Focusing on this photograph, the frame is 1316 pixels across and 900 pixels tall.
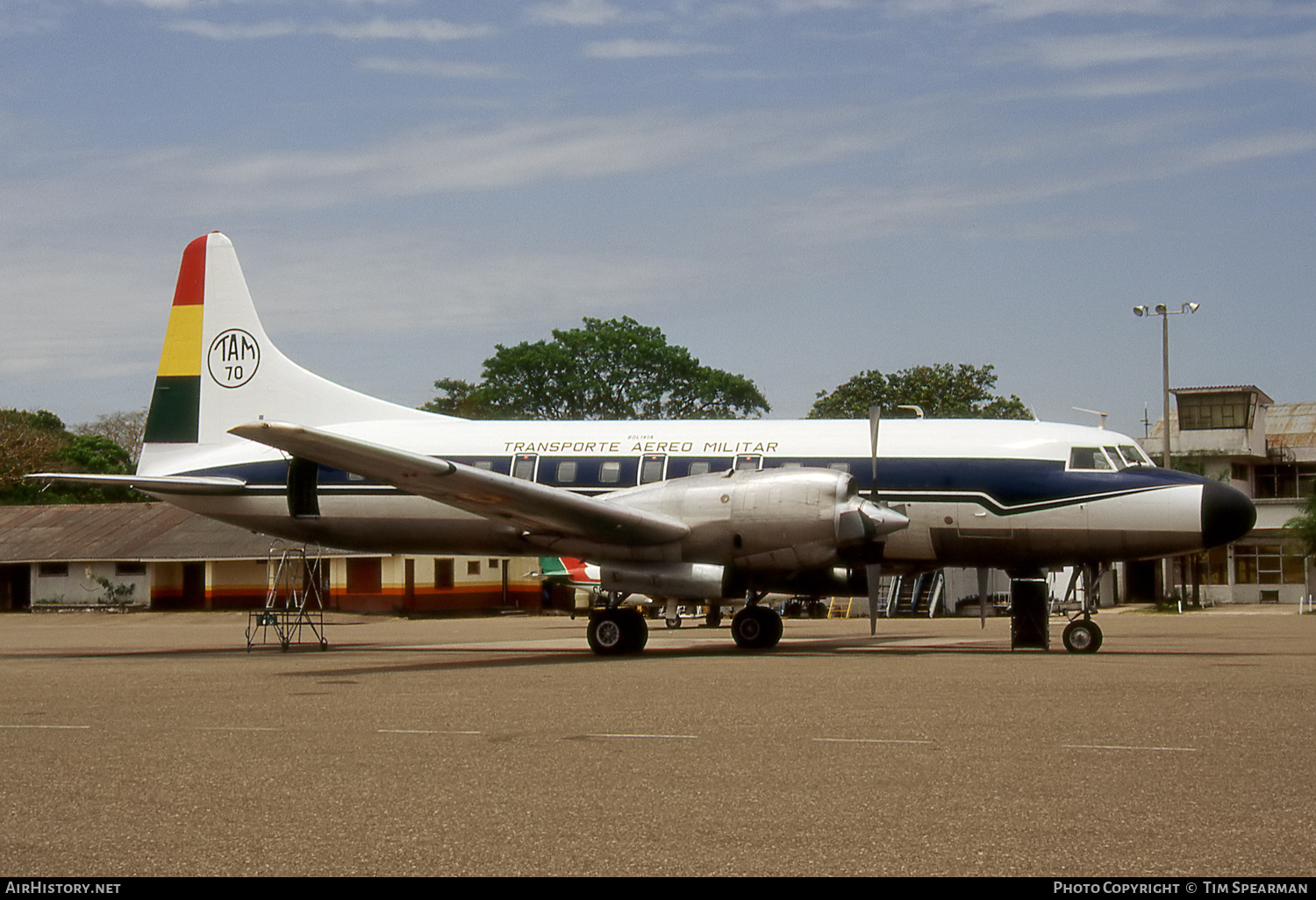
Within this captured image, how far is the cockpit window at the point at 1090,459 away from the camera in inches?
837

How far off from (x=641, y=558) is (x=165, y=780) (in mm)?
12229

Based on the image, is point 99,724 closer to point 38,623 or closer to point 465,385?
point 38,623

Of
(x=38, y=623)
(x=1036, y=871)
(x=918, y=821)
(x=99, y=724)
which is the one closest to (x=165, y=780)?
(x=99, y=724)

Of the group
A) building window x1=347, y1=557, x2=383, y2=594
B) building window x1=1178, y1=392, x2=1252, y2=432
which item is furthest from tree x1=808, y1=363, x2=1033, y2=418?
building window x1=347, y1=557, x2=383, y2=594

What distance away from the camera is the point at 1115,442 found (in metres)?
21.7

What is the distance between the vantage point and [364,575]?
51.7m

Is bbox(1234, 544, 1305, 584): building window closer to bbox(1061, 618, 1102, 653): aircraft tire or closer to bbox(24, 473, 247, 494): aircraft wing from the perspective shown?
bbox(1061, 618, 1102, 653): aircraft tire

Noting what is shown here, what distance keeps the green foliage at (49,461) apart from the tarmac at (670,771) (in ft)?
197

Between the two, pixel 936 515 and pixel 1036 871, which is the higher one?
pixel 936 515

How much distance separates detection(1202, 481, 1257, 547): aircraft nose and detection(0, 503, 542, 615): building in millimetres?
34778

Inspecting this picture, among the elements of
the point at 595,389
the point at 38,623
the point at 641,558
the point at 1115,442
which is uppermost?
the point at 595,389

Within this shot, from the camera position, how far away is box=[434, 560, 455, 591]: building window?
5244 cm

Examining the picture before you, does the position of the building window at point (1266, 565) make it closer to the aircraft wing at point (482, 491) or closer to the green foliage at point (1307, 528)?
the green foliage at point (1307, 528)

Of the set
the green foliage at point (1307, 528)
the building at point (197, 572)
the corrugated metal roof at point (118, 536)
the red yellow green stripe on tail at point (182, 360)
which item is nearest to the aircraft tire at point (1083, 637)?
the red yellow green stripe on tail at point (182, 360)
